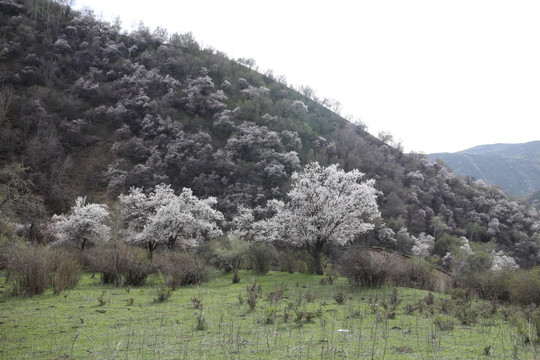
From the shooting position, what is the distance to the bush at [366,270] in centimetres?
1490

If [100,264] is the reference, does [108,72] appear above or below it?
above

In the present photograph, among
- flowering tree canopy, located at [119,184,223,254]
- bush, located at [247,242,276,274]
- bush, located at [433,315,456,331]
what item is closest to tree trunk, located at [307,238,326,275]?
bush, located at [247,242,276,274]

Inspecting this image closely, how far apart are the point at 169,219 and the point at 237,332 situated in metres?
22.3

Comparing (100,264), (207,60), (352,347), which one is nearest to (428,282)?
(352,347)

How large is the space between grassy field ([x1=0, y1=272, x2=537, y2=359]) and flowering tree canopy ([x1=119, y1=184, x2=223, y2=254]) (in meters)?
16.0

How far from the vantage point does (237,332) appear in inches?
251

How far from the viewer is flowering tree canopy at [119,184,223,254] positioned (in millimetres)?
27141

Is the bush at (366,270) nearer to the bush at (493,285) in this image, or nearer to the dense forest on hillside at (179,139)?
the bush at (493,285)

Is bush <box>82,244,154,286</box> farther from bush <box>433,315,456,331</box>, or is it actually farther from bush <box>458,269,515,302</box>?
bush <box>458,269,515,302</box>

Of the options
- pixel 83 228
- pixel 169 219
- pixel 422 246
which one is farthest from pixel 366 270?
pixel 422 246

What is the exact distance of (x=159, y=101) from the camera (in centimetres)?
7888

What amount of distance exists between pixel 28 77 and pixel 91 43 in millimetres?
22214

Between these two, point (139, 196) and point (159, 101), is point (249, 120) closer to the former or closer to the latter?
point (159, 101)

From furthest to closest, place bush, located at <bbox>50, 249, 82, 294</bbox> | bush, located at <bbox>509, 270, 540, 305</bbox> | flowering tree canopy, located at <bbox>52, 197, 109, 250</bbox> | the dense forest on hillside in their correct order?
the dense forest on hillside
flowering tree canopy, located at <bbox>52, 197, 109, 250</bbox>
bush, located at <bbox>50, 249, 82, 294</bbox>
bush, located at <bbox>509, 270, 540, 305</bbox>
